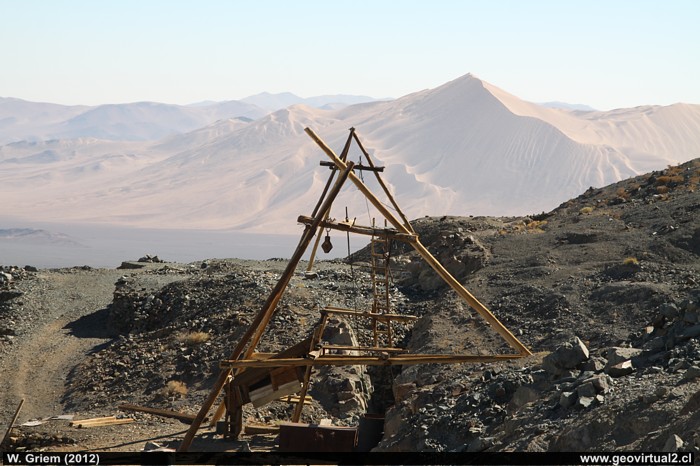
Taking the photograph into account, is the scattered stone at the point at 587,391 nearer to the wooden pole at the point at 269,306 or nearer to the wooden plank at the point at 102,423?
the wooden pole at the point at 269,306

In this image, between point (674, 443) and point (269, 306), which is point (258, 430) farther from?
point (674, 443)

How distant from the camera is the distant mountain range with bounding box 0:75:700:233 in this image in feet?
502

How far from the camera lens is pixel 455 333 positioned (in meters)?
20.4

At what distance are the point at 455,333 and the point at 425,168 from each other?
14555 centimetres

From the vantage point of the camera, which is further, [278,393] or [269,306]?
[278,393]

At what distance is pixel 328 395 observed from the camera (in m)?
19.0

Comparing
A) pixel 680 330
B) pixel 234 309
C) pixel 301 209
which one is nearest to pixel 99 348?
pixel 234 309

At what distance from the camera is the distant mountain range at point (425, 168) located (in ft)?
502

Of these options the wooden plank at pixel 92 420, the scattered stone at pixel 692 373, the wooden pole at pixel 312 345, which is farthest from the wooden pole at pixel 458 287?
the wooden plank at pixel 92 420

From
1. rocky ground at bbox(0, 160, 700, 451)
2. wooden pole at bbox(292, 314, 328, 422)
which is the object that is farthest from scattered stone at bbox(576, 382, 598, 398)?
wooden pole at bbox(292, 314, 328, 422)

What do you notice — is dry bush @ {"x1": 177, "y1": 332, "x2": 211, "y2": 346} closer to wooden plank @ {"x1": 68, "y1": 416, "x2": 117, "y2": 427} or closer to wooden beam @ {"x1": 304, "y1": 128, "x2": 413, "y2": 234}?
wooden plank @ {"x1": 68, "y1": 416, "x2": 117, "y2": 427}

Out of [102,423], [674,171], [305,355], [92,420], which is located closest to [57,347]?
[92,420]

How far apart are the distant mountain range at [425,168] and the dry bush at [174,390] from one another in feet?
389

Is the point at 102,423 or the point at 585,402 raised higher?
the point at 585,402
